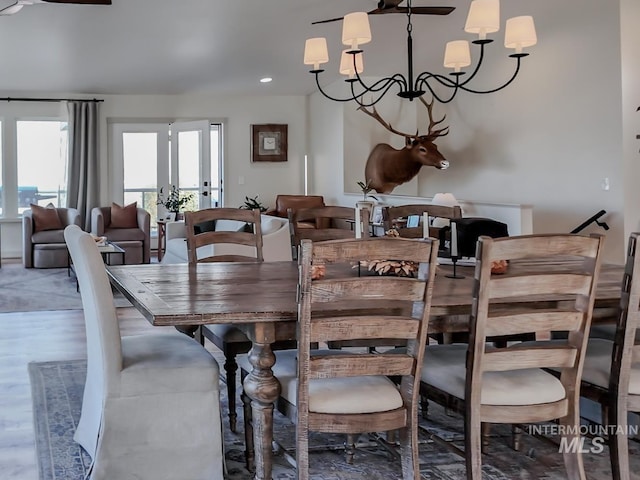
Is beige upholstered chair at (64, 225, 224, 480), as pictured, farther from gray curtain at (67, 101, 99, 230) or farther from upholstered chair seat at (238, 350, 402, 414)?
gray curtain at (67, 101, 99, 230)

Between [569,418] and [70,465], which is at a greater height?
[569,418]

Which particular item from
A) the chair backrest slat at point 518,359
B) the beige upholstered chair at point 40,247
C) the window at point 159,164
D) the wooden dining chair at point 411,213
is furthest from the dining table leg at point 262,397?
the window at point 159,164

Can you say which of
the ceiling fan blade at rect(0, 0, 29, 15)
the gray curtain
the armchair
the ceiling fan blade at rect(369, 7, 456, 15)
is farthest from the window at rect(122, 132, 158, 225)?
the ceiling fan blade at rect(369, 7, 456, 15)

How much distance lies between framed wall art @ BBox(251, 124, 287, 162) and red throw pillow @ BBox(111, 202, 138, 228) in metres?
2.09

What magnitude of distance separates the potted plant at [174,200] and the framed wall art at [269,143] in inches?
47.3

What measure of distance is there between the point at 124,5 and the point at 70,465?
207 inches

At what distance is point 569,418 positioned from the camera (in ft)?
7.90

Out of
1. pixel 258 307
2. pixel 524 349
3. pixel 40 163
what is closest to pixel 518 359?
pixel 524 349

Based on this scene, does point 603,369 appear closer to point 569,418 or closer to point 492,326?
point 569,418

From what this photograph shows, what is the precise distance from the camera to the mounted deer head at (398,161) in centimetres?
846

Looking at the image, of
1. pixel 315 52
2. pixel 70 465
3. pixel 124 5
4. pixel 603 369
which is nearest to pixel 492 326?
pixel 603 369

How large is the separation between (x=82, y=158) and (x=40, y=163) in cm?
90

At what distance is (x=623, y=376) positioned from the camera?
239 cm

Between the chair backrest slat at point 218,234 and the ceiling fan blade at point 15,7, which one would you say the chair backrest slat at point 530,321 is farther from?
the ceiling fan blade at point 15,7
